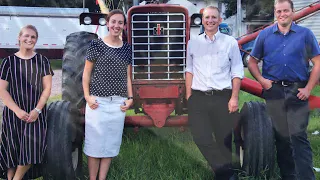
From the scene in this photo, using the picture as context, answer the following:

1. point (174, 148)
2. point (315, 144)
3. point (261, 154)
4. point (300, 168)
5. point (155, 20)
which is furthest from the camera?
point (315, 144)

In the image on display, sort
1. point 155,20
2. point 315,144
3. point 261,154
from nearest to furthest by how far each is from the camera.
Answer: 1. point 261,154
2. point 155,20
3. point 315,144

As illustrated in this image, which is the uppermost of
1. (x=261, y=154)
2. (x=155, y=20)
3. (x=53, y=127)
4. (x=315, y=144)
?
(x=155, y=20)

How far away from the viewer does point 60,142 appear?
131 inches

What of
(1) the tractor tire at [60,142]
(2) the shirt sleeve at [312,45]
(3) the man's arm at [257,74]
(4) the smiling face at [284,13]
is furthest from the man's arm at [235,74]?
(1) the tractor tire at [60,142]

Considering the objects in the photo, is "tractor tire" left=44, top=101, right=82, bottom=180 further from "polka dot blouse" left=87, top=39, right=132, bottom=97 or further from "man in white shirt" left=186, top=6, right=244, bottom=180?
"man in white shirt" left=186, top=6, right=244, bottom=180

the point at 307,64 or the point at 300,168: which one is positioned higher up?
the point at 307,64

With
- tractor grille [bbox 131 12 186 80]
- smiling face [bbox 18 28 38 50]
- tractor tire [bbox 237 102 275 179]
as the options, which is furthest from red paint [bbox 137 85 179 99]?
smiling face [bbox 18 28 38 50]

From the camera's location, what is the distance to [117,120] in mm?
3320

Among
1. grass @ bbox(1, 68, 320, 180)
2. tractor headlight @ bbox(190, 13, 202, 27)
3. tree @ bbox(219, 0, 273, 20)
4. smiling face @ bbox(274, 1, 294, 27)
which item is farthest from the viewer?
tree @ bbox(219, 0, 273, 20)

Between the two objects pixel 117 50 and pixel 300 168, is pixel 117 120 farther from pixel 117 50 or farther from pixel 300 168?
pixel 300 168

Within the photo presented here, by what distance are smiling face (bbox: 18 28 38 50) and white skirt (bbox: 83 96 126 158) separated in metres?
0.64

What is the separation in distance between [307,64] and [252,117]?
637 mm

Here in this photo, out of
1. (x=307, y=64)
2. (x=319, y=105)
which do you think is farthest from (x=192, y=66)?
(x=319, y=105)

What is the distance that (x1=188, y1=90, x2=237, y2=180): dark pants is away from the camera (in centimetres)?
324
